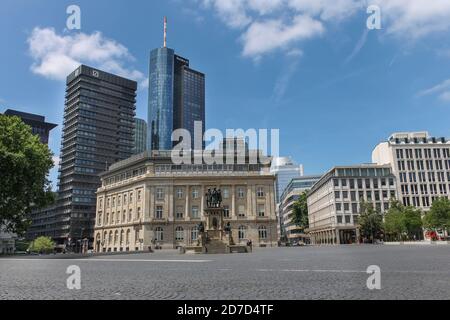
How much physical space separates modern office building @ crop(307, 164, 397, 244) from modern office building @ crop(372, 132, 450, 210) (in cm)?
284

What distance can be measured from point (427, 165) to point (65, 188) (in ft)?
418

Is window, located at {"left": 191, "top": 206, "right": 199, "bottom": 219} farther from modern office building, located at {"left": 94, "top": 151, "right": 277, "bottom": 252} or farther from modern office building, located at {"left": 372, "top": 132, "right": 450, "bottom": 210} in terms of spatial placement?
modern office building, located at {"left": 372, "top": 132, "right": 450, "bottom": 210}

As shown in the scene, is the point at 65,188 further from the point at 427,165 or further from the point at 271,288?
the point at 271,288

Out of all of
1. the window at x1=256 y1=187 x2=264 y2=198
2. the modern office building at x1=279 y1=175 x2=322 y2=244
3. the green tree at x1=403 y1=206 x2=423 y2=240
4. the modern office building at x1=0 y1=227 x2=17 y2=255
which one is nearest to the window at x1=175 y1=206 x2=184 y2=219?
the window at x1=256 y1=187 x2=264 y2=198

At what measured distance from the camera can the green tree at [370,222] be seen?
296ft

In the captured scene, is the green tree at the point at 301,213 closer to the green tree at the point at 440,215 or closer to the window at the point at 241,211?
the window at the point at 241,211

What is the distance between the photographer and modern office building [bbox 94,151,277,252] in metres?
82.9

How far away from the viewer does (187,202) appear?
85.2 meters

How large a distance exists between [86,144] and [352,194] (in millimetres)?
A: 102697

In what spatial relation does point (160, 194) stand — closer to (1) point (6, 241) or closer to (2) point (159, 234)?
(2) point (159, 234)

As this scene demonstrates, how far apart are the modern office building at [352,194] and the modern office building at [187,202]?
25.2 m

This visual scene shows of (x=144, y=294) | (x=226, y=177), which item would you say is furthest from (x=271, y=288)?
(x=226, y=177)

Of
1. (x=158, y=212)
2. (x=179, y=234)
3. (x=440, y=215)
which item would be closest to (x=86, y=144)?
(x=158, y=212)
